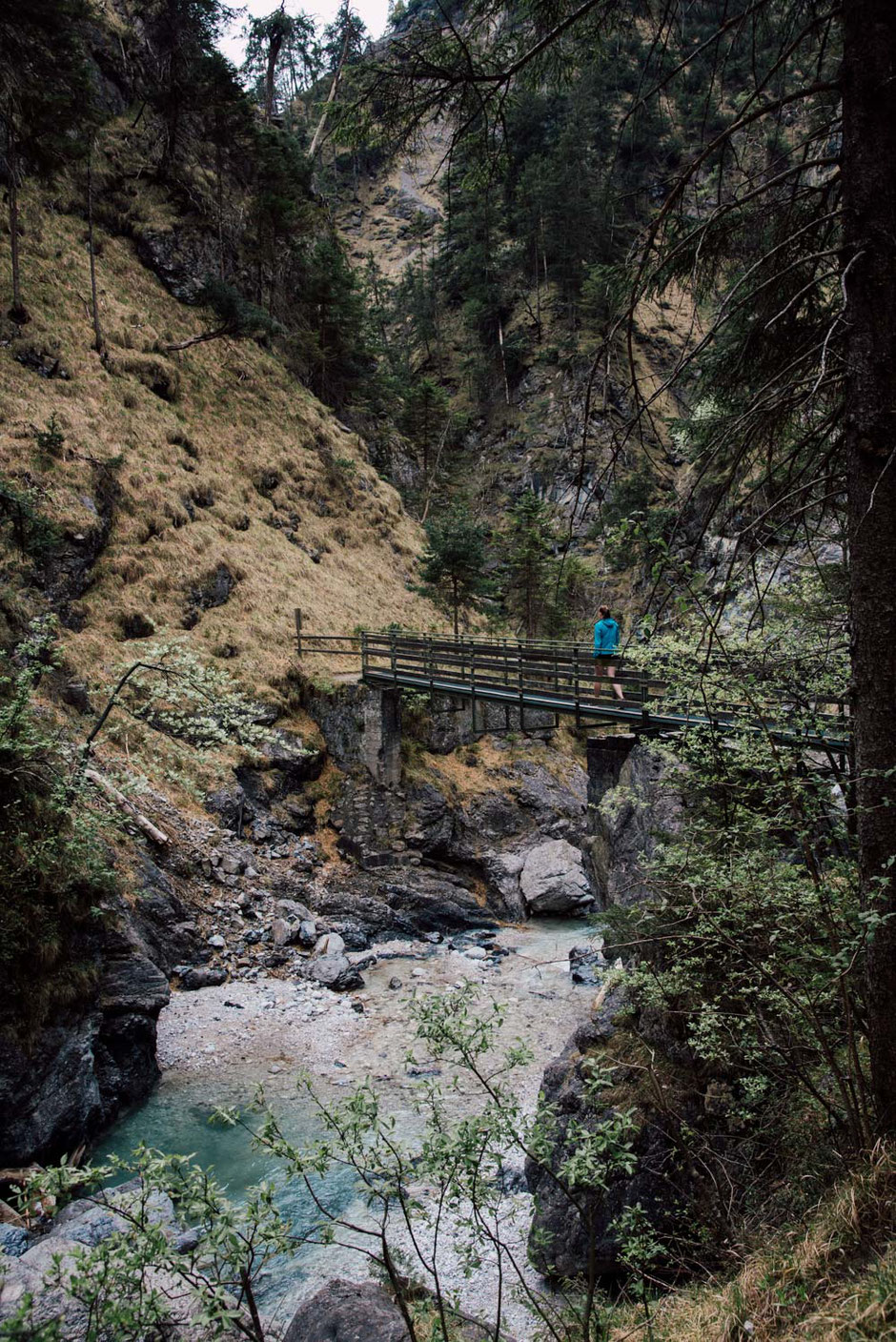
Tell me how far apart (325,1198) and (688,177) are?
9812 millimetres

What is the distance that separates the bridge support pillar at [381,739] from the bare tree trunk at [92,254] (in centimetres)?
1483

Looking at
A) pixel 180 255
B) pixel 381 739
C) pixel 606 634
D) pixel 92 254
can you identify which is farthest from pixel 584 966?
pixel 180 255

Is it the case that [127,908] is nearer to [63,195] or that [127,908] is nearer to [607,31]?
[607,31]

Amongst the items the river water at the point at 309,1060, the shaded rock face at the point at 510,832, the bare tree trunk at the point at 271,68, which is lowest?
the river water at the point at 309,1060

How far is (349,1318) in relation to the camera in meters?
4.57

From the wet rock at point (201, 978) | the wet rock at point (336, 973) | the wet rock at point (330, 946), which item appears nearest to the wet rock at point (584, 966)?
the wet rock at point (336, 973)

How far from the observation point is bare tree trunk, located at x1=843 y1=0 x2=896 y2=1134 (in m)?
3.41

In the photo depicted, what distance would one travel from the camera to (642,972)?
550 centimetres

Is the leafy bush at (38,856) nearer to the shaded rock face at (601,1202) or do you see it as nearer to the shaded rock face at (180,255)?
the shaded rock face at (601,1202)

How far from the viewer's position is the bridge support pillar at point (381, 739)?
18.3 m

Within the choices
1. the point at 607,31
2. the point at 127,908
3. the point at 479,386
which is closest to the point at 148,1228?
the point at 607,31

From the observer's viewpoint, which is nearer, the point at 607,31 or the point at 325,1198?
the point at 607,31

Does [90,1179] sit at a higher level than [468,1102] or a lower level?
higher

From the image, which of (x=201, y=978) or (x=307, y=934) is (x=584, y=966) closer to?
(x=307, y=934)
